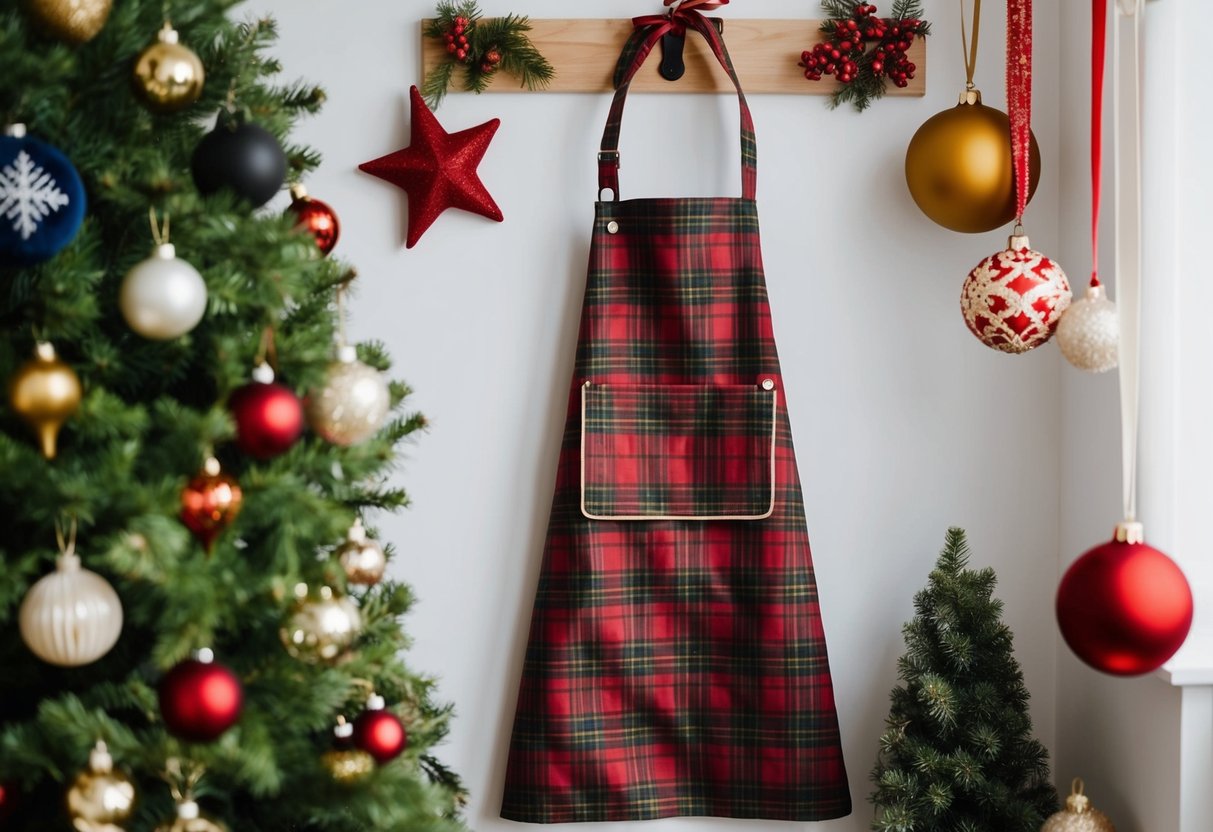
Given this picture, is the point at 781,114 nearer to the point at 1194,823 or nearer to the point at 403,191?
the point at 403,191

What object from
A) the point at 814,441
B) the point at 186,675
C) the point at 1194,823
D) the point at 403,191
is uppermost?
the point at 403,191

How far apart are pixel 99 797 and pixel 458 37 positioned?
1247 mm

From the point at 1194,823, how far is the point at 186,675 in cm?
124

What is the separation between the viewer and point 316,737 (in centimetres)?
115

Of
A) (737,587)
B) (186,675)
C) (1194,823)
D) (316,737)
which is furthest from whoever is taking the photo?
(737,587)

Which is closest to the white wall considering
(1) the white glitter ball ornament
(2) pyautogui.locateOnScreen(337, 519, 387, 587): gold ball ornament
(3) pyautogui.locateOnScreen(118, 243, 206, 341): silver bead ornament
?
(1) the white glitter ball ornament

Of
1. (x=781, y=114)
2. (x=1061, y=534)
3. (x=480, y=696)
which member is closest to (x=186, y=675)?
(x=480, y=696)

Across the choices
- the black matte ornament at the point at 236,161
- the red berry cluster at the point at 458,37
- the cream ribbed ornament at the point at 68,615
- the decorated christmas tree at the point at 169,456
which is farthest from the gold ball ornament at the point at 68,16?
the red berry cluster at the point at 458,37

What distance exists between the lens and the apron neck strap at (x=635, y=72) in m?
1.74

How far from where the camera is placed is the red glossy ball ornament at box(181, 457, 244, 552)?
0.93 metres

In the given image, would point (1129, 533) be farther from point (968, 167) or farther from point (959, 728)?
point (968, 167)

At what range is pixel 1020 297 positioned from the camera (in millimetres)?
1474

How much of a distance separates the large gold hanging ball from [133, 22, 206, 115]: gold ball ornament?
3.50 ft

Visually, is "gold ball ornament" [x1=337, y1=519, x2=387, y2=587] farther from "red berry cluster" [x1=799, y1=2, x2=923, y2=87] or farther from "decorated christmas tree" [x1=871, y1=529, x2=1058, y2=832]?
"red berry cluster" [x1=799, y1=2, x2=923, y2=87]
